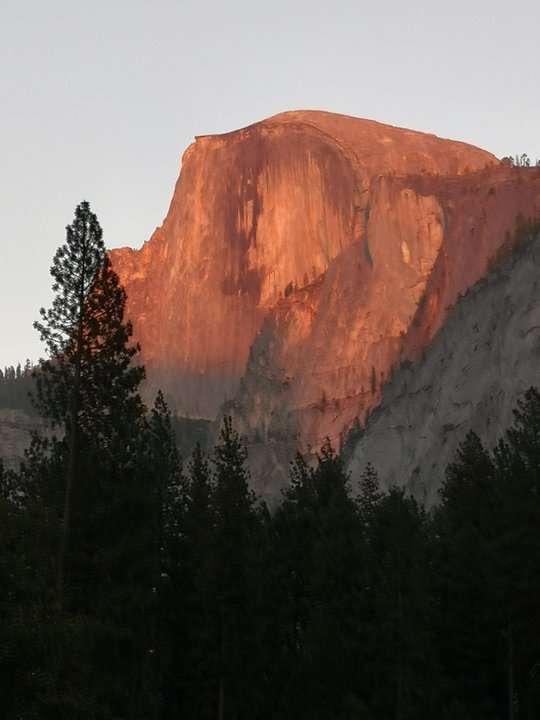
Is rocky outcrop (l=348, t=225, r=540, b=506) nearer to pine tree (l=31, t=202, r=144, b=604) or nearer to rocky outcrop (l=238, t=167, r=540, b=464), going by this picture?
rocky outcrop (l=238, t=167, r=540, b=464)

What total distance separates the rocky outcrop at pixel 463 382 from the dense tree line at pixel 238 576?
4273 cm

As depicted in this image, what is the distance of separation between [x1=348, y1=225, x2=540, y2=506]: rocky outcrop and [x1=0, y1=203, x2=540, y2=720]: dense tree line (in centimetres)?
4273

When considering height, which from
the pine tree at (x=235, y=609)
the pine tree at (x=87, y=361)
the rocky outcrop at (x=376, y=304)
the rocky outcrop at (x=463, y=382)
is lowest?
the pine tree at (x=235, y=609)

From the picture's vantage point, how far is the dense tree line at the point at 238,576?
40.0 m

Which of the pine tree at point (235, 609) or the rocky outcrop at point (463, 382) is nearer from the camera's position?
the pine tree at point (235, 609)

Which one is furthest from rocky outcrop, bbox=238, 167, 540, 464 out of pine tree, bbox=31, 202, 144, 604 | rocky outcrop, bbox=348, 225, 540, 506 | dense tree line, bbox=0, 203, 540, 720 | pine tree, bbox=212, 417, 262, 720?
pine tree, bbox=31, 202, 144, 604

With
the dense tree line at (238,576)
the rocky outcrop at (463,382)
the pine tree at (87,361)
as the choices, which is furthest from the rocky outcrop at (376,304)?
the pine tree at (87,361)

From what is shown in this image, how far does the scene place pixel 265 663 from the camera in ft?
159

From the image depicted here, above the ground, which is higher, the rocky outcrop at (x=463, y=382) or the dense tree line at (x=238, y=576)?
the rocky outcrop at (x=463, y=382)

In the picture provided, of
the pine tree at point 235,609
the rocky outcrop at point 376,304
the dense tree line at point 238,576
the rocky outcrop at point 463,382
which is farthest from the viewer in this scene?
the rocky outcrop at point 376,304

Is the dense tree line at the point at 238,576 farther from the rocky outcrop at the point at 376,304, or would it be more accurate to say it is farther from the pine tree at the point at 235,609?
the rocky outcrop at the point at 376,304

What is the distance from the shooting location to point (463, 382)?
110812mm

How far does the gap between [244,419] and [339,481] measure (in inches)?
4353

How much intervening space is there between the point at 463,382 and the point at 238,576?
66.8 metres
